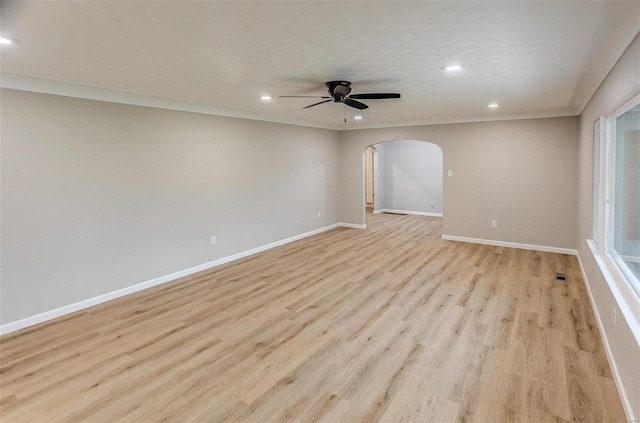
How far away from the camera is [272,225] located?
6336 millimetres

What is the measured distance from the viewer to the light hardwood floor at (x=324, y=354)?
2.20m

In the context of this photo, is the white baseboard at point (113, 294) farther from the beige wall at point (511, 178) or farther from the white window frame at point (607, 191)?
the white window frame at point (607, 191)

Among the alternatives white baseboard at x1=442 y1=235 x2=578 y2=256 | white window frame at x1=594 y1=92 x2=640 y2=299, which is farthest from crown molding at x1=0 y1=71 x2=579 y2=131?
white window frame at x1=594 y1=92 x2=640 y2=299

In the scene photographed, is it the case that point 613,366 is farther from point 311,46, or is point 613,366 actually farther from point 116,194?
Result: point 116,194

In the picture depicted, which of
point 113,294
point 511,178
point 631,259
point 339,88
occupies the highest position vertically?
point 339,88

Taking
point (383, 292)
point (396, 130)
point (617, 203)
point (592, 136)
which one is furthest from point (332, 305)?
point (396, 130)

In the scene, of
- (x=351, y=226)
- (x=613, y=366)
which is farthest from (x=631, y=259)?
(x=351, y=226)

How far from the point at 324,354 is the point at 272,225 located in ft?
12.3

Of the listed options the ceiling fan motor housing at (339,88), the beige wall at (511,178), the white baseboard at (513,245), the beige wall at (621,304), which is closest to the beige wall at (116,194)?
the ceiling fan motor housing at (339,88)

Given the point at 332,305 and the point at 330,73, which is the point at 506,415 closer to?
the point at 332,305

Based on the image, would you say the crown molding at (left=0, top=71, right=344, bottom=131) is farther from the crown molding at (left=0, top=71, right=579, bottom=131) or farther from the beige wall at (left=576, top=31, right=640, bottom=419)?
the beige wall at (left=576, top=31, right=640, bottom=419)

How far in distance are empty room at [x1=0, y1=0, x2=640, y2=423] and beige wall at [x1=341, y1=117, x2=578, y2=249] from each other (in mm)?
40

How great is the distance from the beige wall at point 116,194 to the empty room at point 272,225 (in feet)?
0.07

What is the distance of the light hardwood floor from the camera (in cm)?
220
